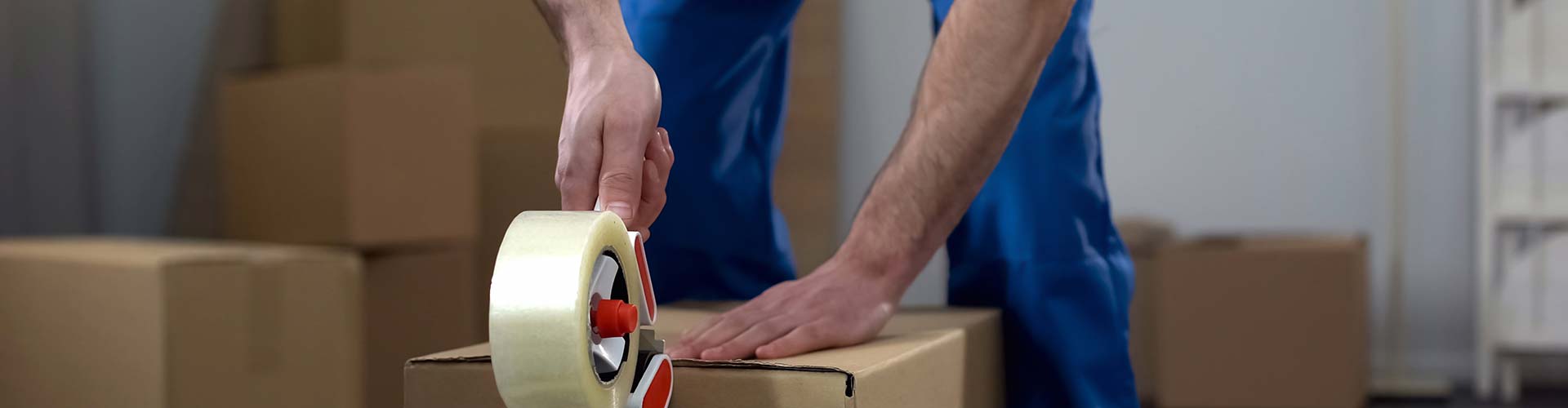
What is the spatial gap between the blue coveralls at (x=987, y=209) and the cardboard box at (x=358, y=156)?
940mm

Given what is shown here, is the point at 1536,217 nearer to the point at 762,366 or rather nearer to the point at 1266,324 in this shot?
the point at 1266,324

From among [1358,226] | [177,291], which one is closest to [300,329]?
[177,291]

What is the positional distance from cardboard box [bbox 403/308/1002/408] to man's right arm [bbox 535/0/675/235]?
3.6 inches

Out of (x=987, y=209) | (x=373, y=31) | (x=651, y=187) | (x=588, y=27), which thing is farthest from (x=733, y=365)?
(x=373, y=31)

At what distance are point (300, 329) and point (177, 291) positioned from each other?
0.16 metres

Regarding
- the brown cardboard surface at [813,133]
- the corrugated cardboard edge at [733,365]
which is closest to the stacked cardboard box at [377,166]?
the brown cardboard surface at [813,133]

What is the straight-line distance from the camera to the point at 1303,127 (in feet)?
9.11

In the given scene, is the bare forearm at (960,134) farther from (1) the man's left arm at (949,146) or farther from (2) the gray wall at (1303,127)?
(2) the gray wall at (1303,127)

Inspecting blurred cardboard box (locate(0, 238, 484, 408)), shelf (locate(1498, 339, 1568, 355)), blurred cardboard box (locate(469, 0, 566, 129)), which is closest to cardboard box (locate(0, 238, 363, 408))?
blurred cardboard box (locate(0, 238, 484, 408))

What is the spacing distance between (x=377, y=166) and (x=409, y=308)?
0.69 feet

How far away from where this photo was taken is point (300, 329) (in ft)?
5.23

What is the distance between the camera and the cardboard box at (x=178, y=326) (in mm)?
1471

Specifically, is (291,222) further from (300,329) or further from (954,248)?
(954,248)

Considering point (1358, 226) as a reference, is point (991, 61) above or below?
above
